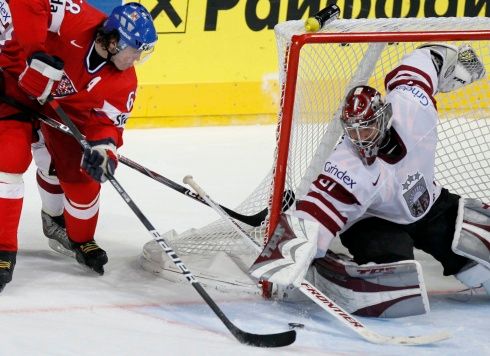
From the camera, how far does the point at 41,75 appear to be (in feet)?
10.8

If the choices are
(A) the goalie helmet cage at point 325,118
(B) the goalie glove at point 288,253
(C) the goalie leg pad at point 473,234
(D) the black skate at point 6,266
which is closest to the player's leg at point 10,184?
(D) the black skate at point 6,266

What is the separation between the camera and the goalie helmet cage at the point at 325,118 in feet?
10.7

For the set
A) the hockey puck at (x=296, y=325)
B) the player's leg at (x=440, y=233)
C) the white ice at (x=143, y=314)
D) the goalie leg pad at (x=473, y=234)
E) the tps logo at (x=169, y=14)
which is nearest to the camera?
the white ice at (x=143, y=314)

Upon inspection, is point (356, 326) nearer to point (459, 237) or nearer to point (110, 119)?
point (459, 237)

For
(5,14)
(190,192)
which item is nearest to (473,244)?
(190,192)

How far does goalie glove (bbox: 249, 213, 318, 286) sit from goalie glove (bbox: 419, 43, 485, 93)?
0.75 m

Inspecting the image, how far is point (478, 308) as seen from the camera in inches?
136

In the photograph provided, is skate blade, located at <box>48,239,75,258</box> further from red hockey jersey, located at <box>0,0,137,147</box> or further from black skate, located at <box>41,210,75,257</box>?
red hockey jersey, located at <box>0,0,137,147</box>

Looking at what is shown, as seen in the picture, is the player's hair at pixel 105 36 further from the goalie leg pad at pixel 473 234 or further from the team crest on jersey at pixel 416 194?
the goalie leg pad at pixel 473 234

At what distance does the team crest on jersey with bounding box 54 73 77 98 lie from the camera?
11.5 ft

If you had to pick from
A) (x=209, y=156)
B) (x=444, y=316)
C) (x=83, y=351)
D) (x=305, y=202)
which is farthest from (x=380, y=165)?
(x=209, y=156)

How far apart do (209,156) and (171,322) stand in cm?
197

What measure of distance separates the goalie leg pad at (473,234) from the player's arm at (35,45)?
4.17 feet

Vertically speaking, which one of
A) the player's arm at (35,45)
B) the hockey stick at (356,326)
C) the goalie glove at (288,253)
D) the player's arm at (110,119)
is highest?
the player's arm at (35,45)
